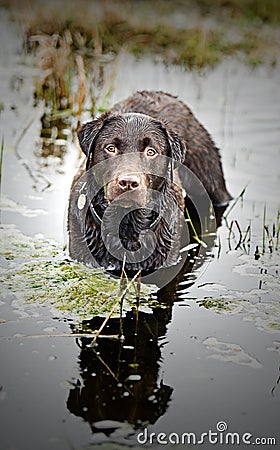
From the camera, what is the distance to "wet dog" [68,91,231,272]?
5.16 meters

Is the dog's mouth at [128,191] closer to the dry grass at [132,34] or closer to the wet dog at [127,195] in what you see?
the wet dog at [127,195]

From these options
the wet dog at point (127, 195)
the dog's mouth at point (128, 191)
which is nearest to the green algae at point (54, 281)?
the wet dog at point (127, 195)

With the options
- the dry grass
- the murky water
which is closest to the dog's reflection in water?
the murky water

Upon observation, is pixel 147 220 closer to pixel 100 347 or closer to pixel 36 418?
pixel 100 347

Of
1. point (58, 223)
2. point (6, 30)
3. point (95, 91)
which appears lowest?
point (58, 223)

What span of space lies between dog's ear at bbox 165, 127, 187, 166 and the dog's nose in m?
0.67

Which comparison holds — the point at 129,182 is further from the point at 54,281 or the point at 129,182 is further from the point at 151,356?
the point at 151,356

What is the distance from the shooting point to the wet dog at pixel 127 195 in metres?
5.16

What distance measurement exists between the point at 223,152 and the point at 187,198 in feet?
5.04

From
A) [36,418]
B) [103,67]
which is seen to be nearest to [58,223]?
[36,418]

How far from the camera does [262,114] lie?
10.1m

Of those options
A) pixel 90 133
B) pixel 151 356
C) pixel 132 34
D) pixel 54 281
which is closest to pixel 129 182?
pixel 90 133

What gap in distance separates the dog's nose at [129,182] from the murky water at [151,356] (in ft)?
2.79

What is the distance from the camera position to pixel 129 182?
4.90m
